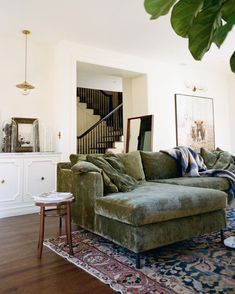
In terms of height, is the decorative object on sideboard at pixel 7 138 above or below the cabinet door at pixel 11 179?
above

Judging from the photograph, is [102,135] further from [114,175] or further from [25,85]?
[114,175]

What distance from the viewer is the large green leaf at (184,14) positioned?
606 millimetres

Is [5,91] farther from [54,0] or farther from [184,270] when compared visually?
[184,270]

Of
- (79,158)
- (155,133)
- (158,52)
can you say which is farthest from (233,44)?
(79,158)

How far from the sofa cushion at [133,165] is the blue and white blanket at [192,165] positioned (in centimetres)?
75

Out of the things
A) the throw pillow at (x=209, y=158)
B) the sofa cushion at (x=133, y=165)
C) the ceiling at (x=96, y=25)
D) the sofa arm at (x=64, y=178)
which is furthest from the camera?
the throw pillow at (x=209, y=158)

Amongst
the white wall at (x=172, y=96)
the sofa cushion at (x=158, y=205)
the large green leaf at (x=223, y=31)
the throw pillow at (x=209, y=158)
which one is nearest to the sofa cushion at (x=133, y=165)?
the sofa cushion at (x=158, y=205)

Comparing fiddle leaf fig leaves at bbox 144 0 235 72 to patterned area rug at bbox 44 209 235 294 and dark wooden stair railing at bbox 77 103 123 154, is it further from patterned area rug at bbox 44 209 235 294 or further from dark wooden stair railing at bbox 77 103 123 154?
dark wooden stair railing at bbox 77 103 123 154

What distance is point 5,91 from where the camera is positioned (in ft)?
13.7

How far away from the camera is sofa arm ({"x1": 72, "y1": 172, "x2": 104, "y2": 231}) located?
2488 millimetres

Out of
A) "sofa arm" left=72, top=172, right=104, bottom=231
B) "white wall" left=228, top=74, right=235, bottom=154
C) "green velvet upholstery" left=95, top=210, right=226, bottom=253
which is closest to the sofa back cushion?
"sofa arm" left=72, top=172, right=104, bottom=231

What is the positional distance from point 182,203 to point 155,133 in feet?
11.1

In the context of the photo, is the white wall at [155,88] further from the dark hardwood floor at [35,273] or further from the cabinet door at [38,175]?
the dark hardwood floor at [35,273]

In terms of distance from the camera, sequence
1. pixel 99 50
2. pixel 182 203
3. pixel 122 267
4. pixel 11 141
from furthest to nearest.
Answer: pixel 99 50
pixel 11 141
pixel 182 203
pixel 122 267
